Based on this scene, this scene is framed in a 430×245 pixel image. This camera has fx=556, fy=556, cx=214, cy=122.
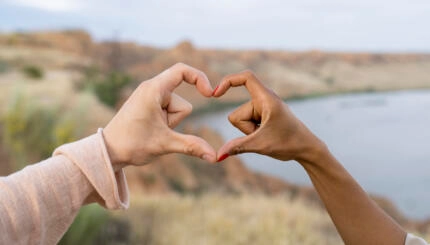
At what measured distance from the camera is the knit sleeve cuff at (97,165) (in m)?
1.04

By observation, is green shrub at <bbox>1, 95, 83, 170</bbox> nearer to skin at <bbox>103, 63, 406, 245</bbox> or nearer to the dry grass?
the dry grass

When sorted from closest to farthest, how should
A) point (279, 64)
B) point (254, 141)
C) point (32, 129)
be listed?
1. point (254, 141)
2. point (32, 129)
3. point (279, 64)

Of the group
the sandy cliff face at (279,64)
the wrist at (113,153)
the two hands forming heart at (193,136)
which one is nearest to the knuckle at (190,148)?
the two hands forming heart at (193,136)

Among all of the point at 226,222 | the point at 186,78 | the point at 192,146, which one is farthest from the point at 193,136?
the point at 226,222

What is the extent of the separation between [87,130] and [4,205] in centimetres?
632

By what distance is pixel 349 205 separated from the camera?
97 cm

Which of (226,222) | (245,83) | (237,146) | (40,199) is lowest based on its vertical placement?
(226,222)

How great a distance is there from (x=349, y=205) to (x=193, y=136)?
0.98 ft

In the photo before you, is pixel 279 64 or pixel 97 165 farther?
pixel 279 64

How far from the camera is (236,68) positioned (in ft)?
67.8

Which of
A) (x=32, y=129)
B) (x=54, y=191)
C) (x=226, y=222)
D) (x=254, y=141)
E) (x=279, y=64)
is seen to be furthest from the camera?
(x=279, y=64)

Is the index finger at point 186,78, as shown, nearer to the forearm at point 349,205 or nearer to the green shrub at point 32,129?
the forearm at point 349,205

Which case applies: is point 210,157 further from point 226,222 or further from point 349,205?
point 226,222

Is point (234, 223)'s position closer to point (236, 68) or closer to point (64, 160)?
point (64, 160)
